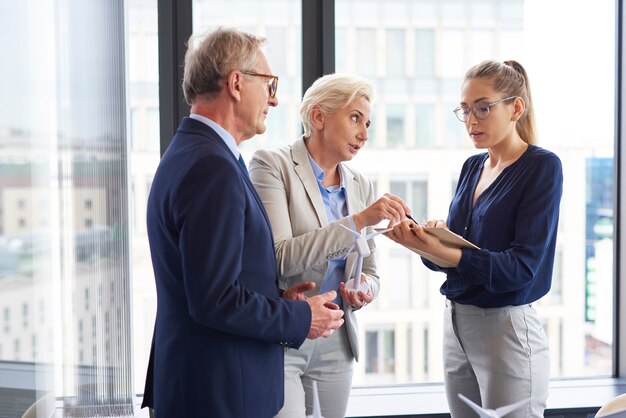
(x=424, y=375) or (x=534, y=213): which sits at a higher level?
(x=534, y=213)

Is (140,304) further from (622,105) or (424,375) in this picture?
(622,105)

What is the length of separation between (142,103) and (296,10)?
0.84m

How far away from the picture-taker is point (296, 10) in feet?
10.8

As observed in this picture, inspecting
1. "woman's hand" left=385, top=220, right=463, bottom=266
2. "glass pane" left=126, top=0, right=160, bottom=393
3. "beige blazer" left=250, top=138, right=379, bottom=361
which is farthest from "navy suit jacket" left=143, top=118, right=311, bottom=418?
"glass pane" left=126, top=0, right=160, bottom=393

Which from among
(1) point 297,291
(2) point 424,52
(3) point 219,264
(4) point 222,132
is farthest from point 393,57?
(3) point 219,264

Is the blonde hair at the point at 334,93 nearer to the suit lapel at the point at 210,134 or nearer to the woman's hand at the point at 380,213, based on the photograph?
the woman's hand at the point at 380,213

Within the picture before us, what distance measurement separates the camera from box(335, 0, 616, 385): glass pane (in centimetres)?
338

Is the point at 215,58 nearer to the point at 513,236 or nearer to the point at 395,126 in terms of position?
the point at 513,236

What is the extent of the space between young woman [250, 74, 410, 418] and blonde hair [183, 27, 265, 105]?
539 millimetres

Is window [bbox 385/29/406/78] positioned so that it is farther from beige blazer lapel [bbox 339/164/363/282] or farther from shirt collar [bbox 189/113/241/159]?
shirt collar [bbox 189/113/241/159]

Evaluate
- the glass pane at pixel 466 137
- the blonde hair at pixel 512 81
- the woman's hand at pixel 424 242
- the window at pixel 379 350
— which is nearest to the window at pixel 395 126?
the glass pane at pixel 466 137

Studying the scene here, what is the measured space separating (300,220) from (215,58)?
26.3 inches

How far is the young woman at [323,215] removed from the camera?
1993 mm

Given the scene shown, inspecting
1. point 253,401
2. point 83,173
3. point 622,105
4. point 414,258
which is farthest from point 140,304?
point 622,105
